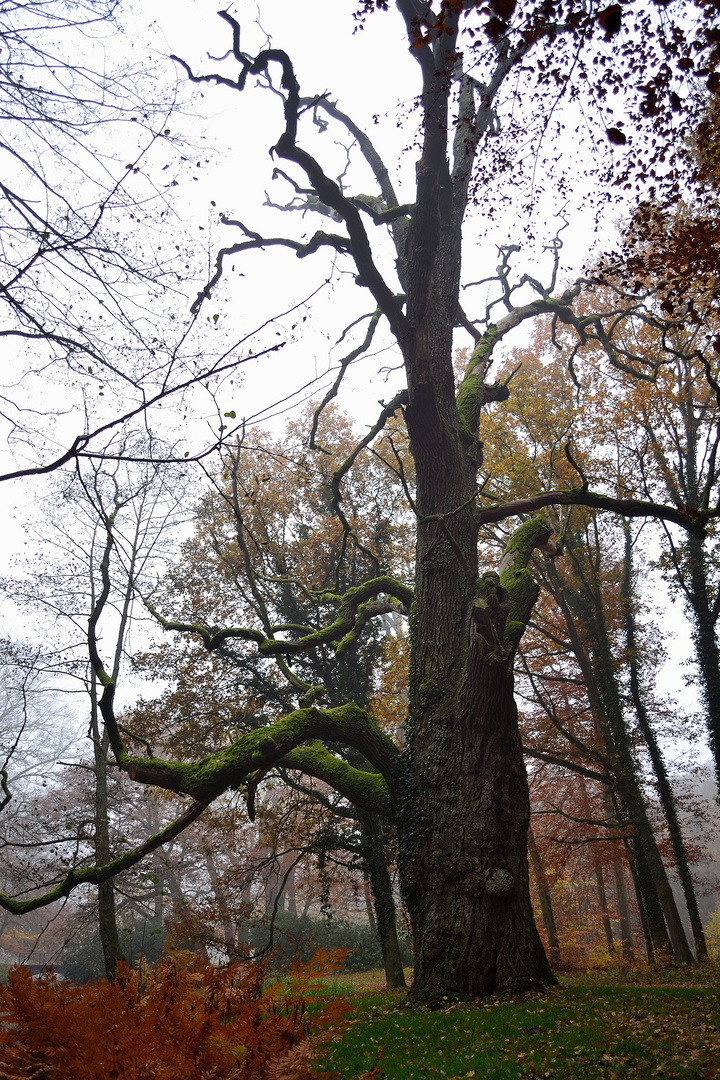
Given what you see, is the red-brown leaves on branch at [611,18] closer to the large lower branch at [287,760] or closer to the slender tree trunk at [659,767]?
the large lower branch at [287,760]

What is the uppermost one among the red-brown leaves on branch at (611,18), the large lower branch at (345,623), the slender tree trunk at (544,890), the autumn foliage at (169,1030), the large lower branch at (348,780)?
the red-brown leaves on branch at (611,18)

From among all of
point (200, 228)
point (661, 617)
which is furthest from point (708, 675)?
point (200, 228)

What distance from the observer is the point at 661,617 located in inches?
647

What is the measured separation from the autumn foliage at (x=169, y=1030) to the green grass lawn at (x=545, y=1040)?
3.08ft

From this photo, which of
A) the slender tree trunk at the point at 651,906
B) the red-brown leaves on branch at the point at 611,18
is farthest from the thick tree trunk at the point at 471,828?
the slender tree trunk at the point at 651,906

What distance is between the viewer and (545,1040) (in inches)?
178

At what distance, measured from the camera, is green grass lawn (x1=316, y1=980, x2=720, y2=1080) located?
3969 mm

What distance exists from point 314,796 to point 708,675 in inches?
349

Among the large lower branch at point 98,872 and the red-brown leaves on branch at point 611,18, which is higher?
the red-brown leaves on branch at point 611,18

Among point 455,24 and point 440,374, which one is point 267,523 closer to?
point 440,374

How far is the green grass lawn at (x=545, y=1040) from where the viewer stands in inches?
156

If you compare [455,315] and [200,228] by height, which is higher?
[455,315]

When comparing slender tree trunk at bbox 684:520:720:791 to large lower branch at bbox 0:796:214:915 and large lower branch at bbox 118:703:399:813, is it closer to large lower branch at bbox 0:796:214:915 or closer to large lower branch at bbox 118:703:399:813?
large lower branch at bbox 118:703:399:813

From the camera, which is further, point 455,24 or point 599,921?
point 599,921
